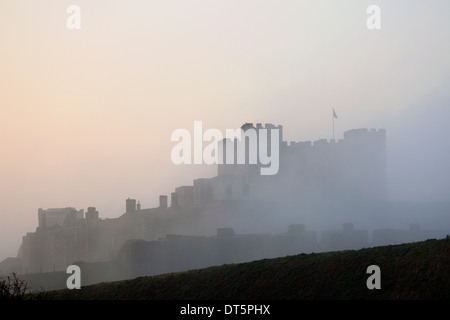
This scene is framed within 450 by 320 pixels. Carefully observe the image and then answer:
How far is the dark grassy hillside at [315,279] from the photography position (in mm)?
23953

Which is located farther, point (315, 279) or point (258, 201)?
point (258, 201)

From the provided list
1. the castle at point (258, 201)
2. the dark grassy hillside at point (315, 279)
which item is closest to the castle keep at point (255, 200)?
the castle at point (258, 201)

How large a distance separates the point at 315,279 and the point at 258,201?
2330 inches

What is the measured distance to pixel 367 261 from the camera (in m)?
26.4

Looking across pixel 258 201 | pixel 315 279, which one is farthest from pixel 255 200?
pixel 315 279

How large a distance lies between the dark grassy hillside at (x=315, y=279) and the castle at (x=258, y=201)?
5481 centimetres

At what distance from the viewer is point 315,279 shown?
26266mm

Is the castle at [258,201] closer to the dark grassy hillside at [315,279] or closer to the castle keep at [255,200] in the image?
the castle keep at [255,200]

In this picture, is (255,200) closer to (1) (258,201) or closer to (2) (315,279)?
(1) (258,201)
